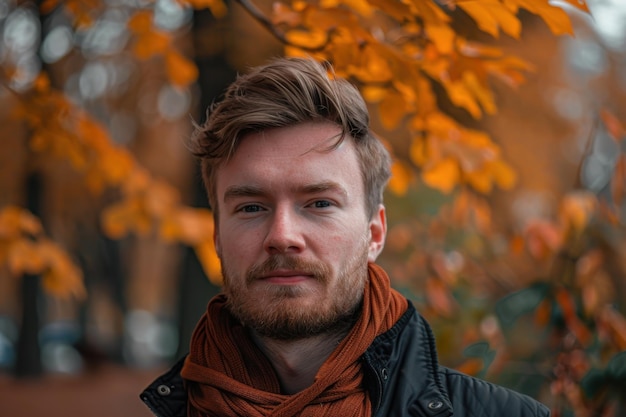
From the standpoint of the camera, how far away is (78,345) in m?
13.5

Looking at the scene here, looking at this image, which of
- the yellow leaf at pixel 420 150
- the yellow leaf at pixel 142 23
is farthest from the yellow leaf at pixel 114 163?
the yellow leaf at pixel 420 150

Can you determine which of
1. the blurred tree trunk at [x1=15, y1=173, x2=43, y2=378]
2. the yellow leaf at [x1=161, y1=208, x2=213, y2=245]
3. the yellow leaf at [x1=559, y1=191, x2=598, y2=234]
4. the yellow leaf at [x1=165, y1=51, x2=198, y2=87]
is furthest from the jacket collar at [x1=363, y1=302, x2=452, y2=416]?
the blurred tree trunk at [x1=15, y1=173, x2=43, y2=378]

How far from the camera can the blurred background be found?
332cm

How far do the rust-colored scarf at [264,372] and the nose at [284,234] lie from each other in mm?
320

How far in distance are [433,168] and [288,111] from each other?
3.83 feet

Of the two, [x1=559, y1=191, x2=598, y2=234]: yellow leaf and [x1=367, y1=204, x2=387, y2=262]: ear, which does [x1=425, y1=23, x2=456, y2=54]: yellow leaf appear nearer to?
[x1=367, y1=204, x2=387, y2=262]: ear

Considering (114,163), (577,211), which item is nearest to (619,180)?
(577,211)

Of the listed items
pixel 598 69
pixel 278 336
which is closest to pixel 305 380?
pixel 278 336

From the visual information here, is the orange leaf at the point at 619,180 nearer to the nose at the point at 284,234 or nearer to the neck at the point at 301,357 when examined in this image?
the neck at the point at 301,357

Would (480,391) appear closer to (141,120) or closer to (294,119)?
(294,119)

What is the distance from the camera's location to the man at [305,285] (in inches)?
92.7

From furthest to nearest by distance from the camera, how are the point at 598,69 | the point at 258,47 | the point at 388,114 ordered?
the point at 598,69 → the point at 258,47 → the point at 388,114

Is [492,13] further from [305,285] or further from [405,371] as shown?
[405,371]

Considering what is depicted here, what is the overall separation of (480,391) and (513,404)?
4.2 inches
